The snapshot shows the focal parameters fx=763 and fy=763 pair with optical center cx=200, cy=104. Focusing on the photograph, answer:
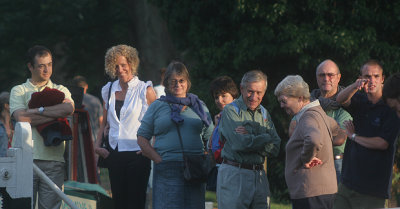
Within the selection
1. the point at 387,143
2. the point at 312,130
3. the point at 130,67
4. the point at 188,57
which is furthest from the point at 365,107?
the point at 188,57

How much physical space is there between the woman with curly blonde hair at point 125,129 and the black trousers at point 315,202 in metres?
1.98

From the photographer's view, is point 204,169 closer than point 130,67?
A: Yes

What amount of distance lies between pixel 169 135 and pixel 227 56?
633 centimetres

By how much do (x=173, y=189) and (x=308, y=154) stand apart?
143 centimetres

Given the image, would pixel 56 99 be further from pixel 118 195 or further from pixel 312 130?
pixel 312 130

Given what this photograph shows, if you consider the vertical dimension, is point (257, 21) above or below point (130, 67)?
above

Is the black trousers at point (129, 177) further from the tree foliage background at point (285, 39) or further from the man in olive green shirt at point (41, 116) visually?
the tree foliage background at point (285, 39)

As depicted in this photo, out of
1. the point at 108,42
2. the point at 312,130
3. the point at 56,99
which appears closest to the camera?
the point at 312,130

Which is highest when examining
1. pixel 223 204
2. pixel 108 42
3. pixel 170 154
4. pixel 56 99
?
pixel 108 42

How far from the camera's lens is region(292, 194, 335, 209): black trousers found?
233 inches

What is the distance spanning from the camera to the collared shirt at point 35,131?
7.19 m

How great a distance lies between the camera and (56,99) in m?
7.29

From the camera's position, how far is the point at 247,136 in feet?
20.7

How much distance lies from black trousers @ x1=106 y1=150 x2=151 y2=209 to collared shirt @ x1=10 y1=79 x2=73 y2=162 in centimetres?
53
